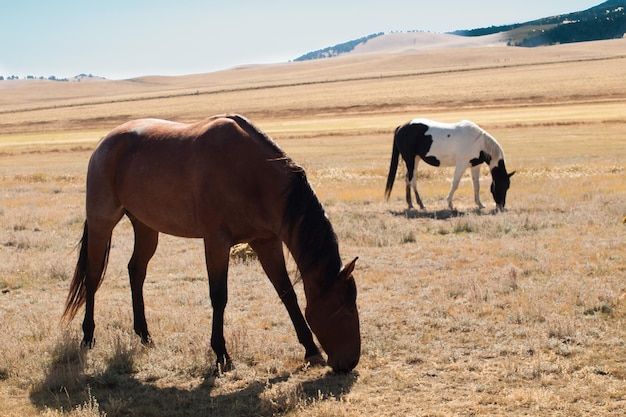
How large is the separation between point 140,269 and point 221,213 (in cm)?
173

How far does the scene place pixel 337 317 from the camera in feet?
17.6

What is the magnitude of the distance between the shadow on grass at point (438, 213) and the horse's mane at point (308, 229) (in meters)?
8.56

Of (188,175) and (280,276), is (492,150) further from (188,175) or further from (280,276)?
(188,175)

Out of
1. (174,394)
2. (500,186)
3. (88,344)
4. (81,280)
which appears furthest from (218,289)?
(500,186)

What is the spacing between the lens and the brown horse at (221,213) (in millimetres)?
5426

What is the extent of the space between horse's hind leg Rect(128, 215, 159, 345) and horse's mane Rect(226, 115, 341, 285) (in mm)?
2215

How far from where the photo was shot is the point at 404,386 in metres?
5.37

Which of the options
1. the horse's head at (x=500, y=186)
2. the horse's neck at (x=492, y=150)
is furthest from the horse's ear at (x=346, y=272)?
the horse's neck at (x=492, y=150)

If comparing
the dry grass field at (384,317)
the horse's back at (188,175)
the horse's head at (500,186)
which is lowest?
the dry grass field at (384,317)

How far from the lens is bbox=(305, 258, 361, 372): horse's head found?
537cm

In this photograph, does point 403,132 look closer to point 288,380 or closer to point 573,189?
point 573,189

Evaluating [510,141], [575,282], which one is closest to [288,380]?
[575,282]

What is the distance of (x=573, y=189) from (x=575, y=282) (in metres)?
9.77

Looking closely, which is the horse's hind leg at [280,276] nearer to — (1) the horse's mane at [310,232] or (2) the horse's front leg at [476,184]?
(1) the horse's mane at [310,232]
